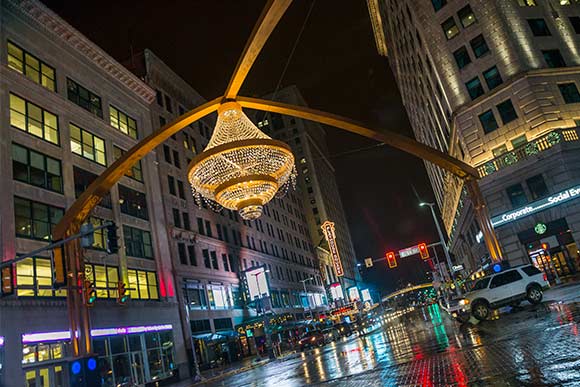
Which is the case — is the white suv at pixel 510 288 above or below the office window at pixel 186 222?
below

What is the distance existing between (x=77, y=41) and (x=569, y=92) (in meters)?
38.4

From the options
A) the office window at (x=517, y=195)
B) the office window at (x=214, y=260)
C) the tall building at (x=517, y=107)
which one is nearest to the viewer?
the tall building at (x=517, y=107)

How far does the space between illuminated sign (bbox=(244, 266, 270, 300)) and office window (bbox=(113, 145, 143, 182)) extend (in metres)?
18.4

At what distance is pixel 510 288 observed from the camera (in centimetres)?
2247

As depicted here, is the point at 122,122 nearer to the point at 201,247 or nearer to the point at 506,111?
the point at 201,247

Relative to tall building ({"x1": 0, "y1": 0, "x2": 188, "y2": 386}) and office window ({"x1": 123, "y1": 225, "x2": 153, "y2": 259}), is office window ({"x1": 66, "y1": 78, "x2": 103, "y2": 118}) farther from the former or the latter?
office window ({"x1": 123, "y1": 225, "x2": 153, "y2": 259})

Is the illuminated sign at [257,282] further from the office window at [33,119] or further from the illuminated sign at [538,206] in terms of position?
the office window at [33,119]

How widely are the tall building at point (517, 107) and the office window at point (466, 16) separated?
0.34 feet

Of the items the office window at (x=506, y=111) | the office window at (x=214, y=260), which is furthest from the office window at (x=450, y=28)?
the office window at (x=214, y=260)

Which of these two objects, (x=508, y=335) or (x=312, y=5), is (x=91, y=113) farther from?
(x=508, y=335)

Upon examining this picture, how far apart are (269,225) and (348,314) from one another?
25.9 metres

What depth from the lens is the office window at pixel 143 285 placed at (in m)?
34.6

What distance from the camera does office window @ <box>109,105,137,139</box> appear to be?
129 feet

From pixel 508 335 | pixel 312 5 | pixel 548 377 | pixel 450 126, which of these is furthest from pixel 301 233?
pixel 548 377
